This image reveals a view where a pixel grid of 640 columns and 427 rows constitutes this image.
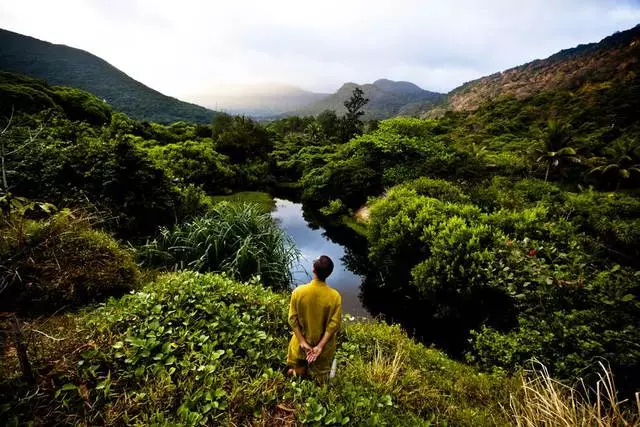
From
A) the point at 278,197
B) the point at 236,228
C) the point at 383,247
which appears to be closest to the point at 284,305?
the point at 236,228

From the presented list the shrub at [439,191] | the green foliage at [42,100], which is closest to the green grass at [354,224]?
the shrub at [439,191]

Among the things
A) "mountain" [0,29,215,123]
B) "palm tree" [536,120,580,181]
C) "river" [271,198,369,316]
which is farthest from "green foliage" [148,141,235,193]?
"mountain" [0,29,215,123]

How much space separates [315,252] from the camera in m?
14.8

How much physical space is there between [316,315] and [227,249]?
490cm

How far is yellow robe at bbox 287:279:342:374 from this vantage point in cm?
345

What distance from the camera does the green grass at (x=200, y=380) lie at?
2.76 meters

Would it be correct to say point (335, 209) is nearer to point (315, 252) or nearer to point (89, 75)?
point (315, 252)

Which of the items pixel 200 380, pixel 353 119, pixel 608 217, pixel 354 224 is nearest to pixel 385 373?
pixel 200 380

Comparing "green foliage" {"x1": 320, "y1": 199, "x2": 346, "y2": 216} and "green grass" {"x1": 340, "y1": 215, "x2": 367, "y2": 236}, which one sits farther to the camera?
"green foliage" {"x1": 320, "y1": 199, "x2": 346, "y2": 216}

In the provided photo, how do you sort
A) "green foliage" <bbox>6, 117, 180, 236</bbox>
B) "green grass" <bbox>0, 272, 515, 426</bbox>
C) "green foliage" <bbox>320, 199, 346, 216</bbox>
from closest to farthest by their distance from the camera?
"green grass" <bbox>0, 272, 515, 426</bbox>
"green foliage" <bbox>6, 117, 180, 236</bbox>
"green foliage" <bbox>320, 199, 346, 216</bbox>

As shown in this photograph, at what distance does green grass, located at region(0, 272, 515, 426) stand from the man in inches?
10.9

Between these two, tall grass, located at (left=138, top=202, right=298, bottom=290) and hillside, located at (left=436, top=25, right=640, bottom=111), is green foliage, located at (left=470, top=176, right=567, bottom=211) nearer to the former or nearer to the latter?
tall grass, located at (left=138, top=202, right=298, bottom=290)

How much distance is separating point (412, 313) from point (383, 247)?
2513 mm

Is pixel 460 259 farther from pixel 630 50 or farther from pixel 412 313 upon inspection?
pixel 630 50
